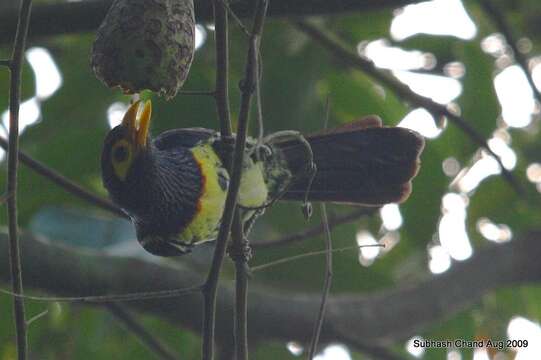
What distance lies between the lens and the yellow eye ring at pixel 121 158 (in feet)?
10.6

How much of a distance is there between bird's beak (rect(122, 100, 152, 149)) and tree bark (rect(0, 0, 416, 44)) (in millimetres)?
312

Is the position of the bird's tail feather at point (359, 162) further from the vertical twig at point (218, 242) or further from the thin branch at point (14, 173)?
the thin branch at point (14, 173)

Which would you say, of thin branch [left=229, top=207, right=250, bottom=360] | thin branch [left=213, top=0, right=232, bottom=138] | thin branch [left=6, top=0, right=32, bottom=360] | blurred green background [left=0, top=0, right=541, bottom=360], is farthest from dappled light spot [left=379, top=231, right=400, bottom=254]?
thin branch [left=6, top=0, right=32, bottom=360]

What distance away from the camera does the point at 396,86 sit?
3984mm

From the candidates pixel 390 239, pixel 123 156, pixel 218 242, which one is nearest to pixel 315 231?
pixel 123 156

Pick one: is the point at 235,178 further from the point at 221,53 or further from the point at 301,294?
the point at 301,294

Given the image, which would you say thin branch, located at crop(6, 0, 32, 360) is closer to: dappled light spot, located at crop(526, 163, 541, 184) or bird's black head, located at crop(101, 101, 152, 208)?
bird's black head, located at crop(101, 101, 152, 208)

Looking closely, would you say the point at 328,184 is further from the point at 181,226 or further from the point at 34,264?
the point at 34,264

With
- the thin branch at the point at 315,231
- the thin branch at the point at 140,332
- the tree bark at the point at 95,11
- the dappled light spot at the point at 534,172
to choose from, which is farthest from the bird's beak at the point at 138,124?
the dappled light spot at the point at 534,172

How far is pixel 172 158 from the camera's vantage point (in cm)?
349

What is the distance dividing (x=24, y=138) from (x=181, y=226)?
991mm

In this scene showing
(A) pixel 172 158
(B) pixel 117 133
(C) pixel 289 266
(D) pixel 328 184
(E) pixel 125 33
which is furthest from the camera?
(C) pixel 289 266

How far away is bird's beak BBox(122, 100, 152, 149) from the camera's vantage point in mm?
3059

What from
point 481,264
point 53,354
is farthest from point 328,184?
point 53,354
